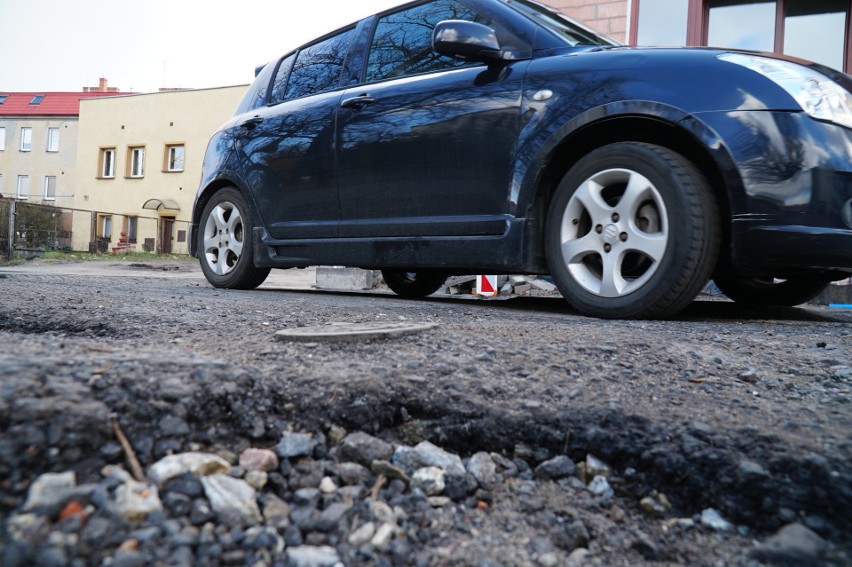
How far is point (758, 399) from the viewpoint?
1.73 metres

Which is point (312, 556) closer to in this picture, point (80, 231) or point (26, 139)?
point (80, 231)

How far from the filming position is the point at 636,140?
10.5ft

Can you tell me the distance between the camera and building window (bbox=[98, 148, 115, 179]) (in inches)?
1065

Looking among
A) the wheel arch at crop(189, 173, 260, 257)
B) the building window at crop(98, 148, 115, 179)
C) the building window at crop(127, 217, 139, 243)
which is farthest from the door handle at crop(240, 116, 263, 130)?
the building window at crop(98, 148, 115, 179)

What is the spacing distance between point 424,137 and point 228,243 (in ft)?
7.04

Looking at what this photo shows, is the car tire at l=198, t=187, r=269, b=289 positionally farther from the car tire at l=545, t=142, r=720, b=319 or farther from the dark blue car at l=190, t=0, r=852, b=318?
the car tire at l=545, t=142, r=720, b=319

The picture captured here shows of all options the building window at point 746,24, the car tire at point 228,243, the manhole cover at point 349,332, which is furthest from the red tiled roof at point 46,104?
the manhole cover at point 349,332

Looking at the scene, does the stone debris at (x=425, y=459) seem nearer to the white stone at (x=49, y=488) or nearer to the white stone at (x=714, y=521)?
the white stone at (x=714, y=521)

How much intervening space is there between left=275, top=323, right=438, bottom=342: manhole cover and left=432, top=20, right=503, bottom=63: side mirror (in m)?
1.62

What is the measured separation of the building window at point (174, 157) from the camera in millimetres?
25156

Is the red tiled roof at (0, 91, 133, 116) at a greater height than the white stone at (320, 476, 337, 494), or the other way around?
the red tiled roof at (0, 91, 133, 116)

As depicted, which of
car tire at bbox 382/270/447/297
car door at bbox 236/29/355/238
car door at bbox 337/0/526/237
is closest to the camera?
car door at bbox 337/0/526/237

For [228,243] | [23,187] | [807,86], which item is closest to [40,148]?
[23,187]

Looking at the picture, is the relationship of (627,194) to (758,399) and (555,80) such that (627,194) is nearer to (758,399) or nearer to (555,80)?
(555,80)
